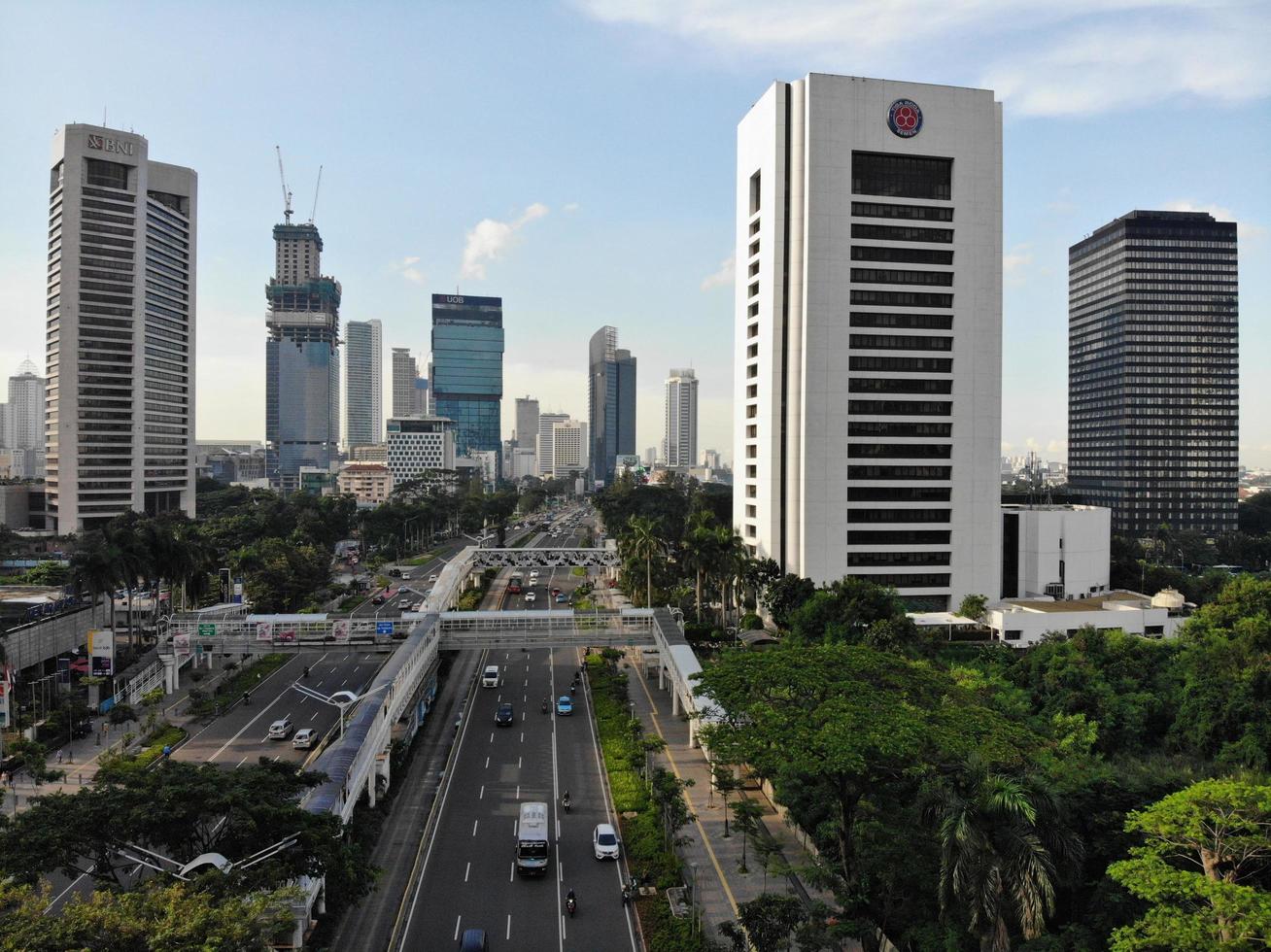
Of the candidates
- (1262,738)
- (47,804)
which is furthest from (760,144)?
(47,804)

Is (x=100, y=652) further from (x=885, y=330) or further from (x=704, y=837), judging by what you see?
(x=885, y=330)

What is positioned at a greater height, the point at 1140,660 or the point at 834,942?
the point at 1140,660

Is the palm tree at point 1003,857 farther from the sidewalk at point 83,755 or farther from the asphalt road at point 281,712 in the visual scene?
the sidewalk at point 83,755

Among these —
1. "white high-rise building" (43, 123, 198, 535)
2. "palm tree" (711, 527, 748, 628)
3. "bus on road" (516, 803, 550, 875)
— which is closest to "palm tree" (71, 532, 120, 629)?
"bus on road" (516, 803, 550, 875)

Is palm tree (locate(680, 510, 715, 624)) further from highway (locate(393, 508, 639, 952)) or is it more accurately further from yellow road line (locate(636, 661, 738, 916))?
highway (locate(393, 508, 639, 952))

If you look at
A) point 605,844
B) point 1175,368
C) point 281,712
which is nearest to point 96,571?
point 281,712

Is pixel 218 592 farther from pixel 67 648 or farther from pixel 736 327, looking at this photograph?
pixel 736 327

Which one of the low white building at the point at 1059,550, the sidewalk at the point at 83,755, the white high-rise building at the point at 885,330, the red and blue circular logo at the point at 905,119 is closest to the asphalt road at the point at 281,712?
the sidewalk at the point at 83,755
